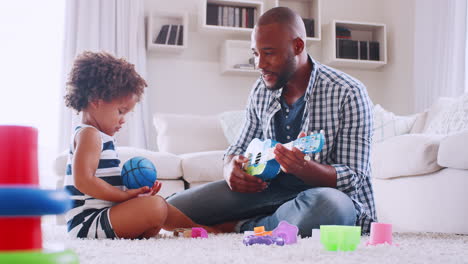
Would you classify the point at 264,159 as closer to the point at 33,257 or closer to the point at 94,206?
the point at 94,206

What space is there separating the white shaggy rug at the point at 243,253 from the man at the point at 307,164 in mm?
180

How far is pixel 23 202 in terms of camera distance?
40 cm

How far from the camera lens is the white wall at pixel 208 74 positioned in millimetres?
3947

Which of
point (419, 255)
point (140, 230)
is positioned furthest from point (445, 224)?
point (140, 230)

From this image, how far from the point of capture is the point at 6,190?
402 mm

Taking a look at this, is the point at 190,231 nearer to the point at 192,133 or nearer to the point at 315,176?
the point at 315,176

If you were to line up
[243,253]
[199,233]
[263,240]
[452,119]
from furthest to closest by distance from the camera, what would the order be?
[452,119], [199,233], [263,240], [243,253]

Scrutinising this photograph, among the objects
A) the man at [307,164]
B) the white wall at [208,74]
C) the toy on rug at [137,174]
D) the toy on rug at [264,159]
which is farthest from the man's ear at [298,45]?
the white wall at [208,74]

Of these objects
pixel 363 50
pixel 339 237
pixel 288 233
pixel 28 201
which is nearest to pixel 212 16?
pixel 363 50

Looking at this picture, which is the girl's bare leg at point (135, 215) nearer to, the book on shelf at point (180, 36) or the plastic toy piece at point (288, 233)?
the plastic toy piece at point (288, 233)

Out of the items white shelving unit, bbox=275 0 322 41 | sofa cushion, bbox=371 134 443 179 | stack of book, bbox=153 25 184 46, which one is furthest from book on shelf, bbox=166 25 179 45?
sofa cushion, bbox=371 134 443 179

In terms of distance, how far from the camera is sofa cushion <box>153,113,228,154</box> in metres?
3.19

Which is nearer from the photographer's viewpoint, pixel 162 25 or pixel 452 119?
pixel 452 119

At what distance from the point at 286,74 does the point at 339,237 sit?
2.43 ft
